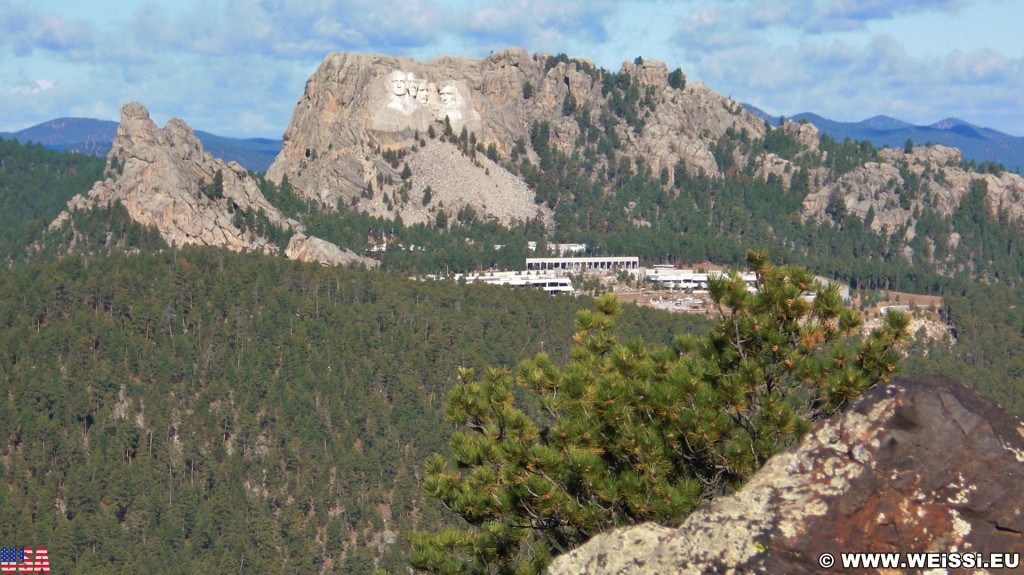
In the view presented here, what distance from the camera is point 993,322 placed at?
537ft

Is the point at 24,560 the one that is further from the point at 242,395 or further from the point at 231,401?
the point at 242,395

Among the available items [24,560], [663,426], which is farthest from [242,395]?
[663,426]

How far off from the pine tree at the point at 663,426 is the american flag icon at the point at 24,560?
2927 inches

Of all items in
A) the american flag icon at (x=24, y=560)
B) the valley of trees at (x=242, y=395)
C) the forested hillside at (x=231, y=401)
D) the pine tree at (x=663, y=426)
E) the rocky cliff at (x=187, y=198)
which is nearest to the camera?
the pine tree at (x=663, y=426)

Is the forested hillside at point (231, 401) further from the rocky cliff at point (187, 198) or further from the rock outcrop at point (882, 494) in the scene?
the rock outcrop at point (882, 494)

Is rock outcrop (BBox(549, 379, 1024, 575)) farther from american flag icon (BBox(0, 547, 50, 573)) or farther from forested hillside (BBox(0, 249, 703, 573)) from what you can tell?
american flag icon (BBox(0, 547, 50, 573))

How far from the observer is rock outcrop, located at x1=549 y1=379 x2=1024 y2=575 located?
15.9 meters

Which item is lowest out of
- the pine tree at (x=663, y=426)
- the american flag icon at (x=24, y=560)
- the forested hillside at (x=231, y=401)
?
the american flag icon at (x=24, y=560)

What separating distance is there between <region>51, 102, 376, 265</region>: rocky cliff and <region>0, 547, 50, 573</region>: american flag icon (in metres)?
68.5

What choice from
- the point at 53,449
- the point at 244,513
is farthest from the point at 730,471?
the point at 53,449

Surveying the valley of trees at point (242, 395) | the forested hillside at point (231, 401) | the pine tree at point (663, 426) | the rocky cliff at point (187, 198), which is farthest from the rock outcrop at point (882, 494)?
the rocky cliff at point (187, 198)

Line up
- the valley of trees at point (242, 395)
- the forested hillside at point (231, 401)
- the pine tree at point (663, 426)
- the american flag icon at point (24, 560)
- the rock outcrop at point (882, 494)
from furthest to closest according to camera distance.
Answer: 1. the valley of trees at point (242, 395)
2. the forested hillside at point (231, 401)
3. the american flag icon at point (24, 560)
4. the pine tree at point (663, 426)
5. the rock outcrop at point (882, 494)

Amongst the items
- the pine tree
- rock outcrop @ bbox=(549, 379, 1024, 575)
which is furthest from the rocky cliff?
rock outcrop @ bbox=(549, 379, 1024, 575)

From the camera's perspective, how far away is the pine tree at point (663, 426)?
21.8 metres
